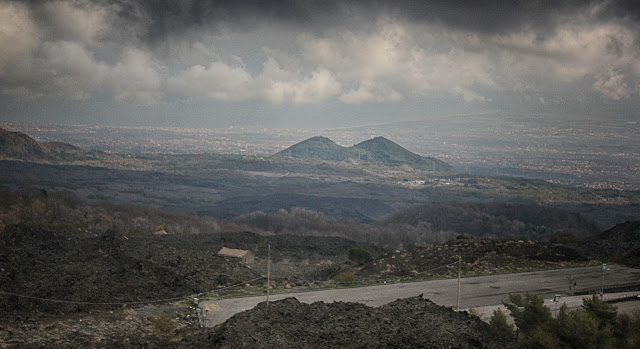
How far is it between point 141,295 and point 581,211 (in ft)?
494

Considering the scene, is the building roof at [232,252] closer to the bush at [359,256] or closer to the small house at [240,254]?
the small house at [240,254]

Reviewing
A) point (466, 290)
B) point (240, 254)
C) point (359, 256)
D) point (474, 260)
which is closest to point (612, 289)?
point (466, 290)

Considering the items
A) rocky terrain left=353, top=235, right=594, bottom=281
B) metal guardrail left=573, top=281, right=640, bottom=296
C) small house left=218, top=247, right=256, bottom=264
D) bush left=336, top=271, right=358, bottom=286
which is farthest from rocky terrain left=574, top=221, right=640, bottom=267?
small house left=218, top=247, right=256, bottom=264

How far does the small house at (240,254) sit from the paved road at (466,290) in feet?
63.7

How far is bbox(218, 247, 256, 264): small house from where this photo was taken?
178 ft

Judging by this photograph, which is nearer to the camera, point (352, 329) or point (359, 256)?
point (352, 329)

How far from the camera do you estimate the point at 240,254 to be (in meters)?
54.7

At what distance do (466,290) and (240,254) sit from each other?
26.7 m

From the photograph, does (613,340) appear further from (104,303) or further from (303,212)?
(303,212)

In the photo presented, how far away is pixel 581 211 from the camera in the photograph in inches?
6122

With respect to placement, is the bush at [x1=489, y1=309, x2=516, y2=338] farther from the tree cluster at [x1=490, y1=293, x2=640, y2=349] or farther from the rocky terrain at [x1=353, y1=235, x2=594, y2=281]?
the rocky terrain at [x1=353, y1=235, x2=594, y2=281]

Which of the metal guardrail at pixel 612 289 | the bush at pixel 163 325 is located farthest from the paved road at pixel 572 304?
the bush at pixel 163 325

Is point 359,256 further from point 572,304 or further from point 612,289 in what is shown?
point 572,304

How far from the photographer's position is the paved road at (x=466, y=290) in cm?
3153
